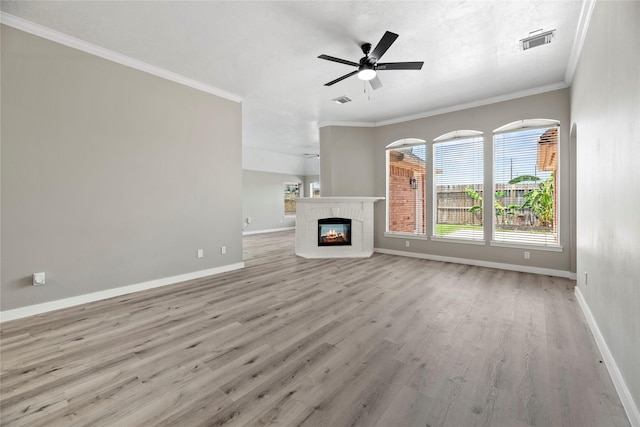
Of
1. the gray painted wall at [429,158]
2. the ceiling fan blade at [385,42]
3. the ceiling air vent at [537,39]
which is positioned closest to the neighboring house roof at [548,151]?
the gray painted wall at [429,158]

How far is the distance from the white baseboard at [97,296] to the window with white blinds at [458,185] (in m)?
4.51

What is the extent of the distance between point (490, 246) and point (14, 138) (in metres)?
6.93

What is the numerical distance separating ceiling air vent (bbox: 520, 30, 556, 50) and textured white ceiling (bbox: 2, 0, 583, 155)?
71mm

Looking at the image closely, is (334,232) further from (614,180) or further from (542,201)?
(614,180)

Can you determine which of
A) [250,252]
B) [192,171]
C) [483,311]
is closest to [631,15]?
[483,311]

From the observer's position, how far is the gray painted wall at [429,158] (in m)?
4.29

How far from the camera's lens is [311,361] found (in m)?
2.03

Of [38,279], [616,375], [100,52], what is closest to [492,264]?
[616,375]

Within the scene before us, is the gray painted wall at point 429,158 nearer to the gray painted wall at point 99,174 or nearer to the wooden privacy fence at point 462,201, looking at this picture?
the wooden privacy fence at point 462,201

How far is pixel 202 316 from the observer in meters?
2.86

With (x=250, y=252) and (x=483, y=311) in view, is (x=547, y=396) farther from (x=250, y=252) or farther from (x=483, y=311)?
(x=250, y=252)

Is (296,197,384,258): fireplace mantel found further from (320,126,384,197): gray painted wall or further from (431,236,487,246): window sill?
(431,236,487,246): window sill

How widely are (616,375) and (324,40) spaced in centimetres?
394

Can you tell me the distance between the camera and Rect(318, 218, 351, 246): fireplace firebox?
6250 millimetres
